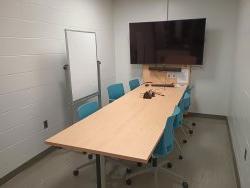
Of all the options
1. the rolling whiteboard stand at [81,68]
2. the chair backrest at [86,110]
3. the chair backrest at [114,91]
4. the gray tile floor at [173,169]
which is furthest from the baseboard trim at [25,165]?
the chair backrest at [114,91]

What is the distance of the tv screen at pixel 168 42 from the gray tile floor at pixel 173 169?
1.74m

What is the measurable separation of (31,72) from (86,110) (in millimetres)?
986

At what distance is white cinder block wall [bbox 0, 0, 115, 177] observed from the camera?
102 inches

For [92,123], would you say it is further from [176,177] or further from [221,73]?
[221,73]

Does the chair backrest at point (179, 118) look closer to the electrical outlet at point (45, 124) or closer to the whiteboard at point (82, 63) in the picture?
the whiteboard at point (82, 63)

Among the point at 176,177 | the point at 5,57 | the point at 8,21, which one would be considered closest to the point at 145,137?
the point at 176,177

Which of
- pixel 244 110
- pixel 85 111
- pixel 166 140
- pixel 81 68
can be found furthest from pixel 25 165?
pixel 244 110

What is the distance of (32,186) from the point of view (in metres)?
2.57

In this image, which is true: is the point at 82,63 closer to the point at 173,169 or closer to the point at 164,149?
the point at 164,149

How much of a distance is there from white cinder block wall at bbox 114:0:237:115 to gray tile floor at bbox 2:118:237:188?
1.23m

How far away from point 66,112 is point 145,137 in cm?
211

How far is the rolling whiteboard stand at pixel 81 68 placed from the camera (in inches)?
129

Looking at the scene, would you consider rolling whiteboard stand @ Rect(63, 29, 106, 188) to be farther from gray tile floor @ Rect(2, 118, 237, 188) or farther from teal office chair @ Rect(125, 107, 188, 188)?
teal office chair @ Rect(125, 107, 188, 188)

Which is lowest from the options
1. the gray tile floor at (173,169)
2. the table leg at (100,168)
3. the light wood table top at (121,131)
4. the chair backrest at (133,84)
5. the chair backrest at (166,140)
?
the gray tile floor at (173,169)
